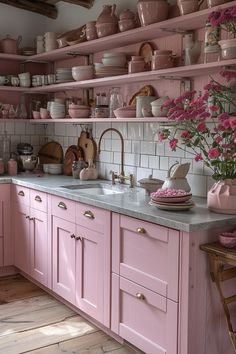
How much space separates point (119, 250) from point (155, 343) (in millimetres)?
541

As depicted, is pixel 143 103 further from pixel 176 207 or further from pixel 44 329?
pixel 44 329

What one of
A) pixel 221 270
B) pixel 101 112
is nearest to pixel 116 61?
pixel 101 112

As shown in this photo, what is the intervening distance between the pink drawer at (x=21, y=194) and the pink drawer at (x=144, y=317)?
130 cm

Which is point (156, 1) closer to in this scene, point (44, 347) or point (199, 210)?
point (199, 210)

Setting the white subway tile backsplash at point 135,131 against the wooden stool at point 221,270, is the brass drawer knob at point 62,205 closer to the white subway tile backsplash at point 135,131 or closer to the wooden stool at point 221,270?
the white subway tile backsplash at point 135,131

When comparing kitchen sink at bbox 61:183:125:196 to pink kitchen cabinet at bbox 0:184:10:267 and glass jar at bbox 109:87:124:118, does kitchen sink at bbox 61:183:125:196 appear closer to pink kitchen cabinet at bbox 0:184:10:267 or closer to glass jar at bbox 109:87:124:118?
glass jar at bbox 109:87:124:118

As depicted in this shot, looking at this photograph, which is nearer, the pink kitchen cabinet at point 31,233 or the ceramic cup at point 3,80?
the pink kitchen cabinet at point 31,233

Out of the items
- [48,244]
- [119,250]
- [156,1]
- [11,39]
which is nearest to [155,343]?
[119,250]

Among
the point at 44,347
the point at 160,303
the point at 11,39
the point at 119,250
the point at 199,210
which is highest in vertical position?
the point at 11,39

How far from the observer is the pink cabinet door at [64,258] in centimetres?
321

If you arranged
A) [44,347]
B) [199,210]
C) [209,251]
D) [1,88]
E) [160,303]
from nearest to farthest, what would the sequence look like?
[209,251] < [160,303] < [199,210] < [44,347] < [1,88]

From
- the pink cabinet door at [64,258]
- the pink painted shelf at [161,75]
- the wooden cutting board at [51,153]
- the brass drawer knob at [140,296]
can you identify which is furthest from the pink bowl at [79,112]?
the brass drawer knob at [140,296]

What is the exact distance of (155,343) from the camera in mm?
2484

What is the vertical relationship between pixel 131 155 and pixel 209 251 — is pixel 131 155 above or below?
above
